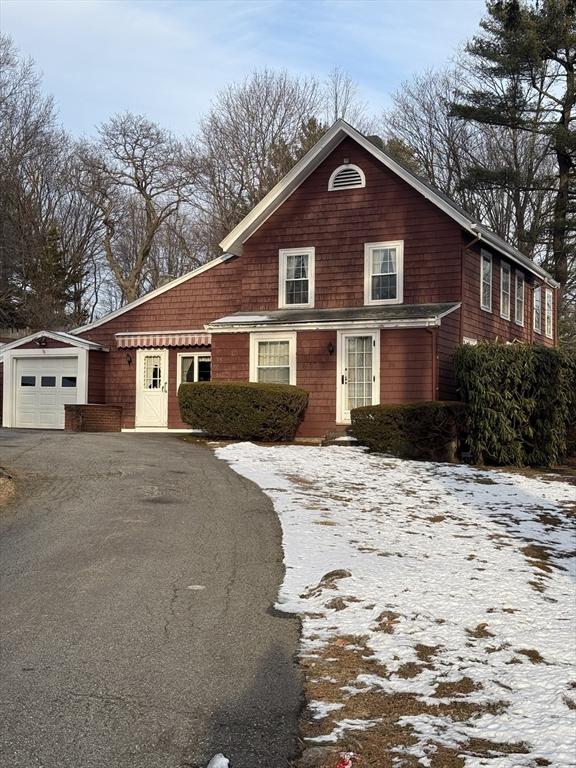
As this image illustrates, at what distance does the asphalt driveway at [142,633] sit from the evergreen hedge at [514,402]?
6.91 metres

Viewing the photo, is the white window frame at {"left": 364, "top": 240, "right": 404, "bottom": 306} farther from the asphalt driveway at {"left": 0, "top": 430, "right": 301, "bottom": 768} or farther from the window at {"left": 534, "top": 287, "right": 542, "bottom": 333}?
the asphalt driveway at {"left": 0, "top": 430, "right": 301, "bottom": 768}

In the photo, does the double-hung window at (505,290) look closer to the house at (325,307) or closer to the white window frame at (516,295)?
the house at (325,307)

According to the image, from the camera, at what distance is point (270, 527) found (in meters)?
7.87

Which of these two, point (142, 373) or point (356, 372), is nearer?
point (356, 372)

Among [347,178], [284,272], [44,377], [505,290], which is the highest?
[347,178]

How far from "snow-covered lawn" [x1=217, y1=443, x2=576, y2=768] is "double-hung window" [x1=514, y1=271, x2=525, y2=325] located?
1264 centimetres

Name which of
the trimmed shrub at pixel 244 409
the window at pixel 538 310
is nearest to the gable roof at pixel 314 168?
the window at pixel 538 310

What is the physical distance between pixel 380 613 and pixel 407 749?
1933mm

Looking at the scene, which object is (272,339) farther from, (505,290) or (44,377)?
(44,377)

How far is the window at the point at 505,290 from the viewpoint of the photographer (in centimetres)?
2075

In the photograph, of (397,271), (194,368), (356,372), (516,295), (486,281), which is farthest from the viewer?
(516,295)

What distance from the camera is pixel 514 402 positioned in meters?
14.8

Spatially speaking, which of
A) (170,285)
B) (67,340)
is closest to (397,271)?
(170,285)

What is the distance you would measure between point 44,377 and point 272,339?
8072 millimetres
